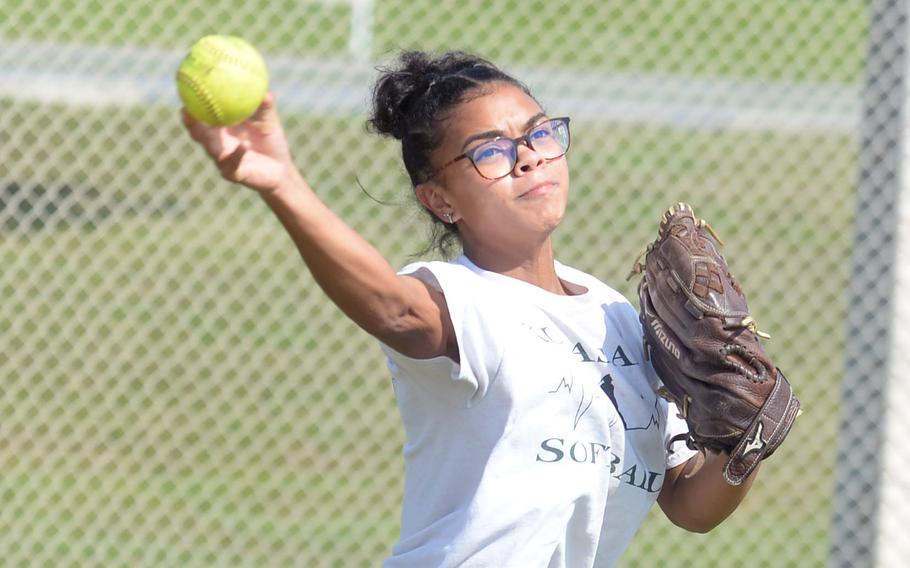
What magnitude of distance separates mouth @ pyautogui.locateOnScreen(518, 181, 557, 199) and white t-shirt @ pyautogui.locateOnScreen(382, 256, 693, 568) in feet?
0.47

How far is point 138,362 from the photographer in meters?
5.59

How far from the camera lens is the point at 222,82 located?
1604mm

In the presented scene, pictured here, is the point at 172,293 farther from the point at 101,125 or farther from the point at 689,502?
the point at 689,502

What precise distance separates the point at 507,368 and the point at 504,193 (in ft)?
1.08

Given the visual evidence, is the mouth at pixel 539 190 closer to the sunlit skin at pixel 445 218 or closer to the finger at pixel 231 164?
the sunlit skin at pixel 445 218

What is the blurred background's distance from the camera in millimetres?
4523

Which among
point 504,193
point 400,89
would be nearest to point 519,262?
point 504,193

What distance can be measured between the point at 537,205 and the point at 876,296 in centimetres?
239

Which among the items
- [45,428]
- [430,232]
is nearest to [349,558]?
[45,428]

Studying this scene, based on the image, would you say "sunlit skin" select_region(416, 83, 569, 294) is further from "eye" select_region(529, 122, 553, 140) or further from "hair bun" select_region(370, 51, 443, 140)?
"hair bun" select_region(370, 51, 443, 140)

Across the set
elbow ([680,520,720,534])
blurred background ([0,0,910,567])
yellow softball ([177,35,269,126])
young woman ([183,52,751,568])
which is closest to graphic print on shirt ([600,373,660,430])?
young woman ([183,52,751,568])

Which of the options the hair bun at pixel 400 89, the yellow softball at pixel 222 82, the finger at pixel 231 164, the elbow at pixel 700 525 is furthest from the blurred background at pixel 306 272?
the finger at pixel 231 164

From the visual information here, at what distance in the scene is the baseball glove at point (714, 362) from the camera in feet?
6.75

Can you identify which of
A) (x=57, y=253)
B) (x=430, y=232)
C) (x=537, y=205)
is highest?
(x=537, y=205)
